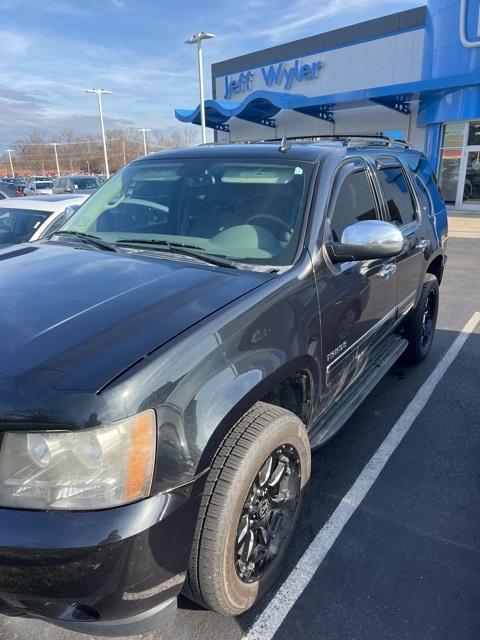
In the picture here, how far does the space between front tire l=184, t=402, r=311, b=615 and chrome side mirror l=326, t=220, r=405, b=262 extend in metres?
0.94

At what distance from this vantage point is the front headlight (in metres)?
1.57

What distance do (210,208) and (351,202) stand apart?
34.4 inches

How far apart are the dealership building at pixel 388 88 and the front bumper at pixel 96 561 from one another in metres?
20.1

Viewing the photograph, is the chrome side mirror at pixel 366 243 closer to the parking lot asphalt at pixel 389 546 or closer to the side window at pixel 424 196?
the parking lot asphalt at pixel 389 546

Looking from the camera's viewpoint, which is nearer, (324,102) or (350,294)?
(350,294)

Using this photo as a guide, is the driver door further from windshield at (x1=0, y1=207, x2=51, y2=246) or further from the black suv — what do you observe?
windshield at (x1=0, y1=207, x2=51, y2=246)

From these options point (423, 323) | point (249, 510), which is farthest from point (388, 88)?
point (249, 510)

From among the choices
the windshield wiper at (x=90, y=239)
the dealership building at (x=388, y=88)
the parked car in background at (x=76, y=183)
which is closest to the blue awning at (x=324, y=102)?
the dealership building at (x=388, y=88)

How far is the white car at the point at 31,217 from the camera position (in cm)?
605

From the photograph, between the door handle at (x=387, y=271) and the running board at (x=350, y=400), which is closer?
the running board at (x=350, y=400)

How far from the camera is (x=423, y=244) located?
438 centimetres

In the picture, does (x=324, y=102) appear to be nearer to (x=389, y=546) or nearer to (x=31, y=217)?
(x=31, y=217)

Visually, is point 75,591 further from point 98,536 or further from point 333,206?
point 333,206

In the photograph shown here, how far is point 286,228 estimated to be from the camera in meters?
2.71
